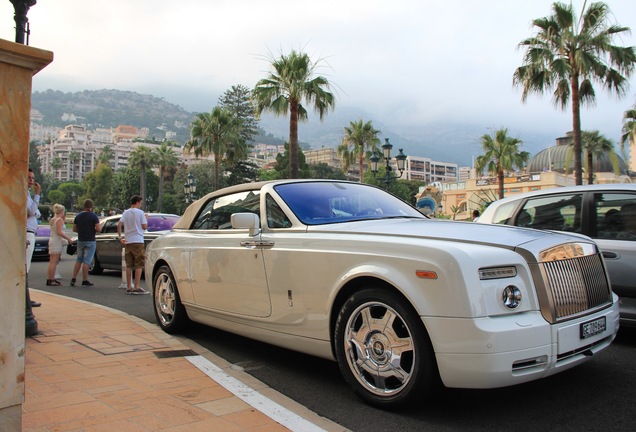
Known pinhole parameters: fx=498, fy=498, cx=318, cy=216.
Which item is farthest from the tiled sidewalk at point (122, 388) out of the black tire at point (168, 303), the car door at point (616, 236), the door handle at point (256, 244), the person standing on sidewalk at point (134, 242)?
the person standing on sidewalk at point (134, 242)

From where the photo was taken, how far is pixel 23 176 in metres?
2.44

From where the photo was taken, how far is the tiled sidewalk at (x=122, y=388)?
9.72 feet

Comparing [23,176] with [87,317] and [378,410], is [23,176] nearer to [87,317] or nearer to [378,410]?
[378,410]

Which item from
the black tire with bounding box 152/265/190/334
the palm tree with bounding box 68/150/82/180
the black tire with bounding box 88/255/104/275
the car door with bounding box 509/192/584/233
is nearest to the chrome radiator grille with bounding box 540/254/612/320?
the car door with bounding box 509/192/584/233

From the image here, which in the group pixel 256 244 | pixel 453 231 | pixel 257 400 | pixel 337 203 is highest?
pixel 337 203

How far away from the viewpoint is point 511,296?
2.90 metres

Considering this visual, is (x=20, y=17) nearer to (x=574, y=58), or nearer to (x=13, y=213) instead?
(x=13, y=213)

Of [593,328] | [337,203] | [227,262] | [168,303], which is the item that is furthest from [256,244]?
[593,328]

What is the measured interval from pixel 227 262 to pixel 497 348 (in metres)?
2.55

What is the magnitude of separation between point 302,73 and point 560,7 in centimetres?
1022

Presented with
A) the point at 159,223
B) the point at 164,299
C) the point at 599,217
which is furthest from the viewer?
the point at 159,223

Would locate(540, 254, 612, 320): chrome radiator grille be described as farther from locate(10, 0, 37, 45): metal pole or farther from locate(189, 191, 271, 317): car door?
locate(10, 0, 37, 45): metal pole

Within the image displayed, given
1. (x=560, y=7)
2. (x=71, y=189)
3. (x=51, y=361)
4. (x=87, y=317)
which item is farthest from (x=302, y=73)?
(x=71, y=189)

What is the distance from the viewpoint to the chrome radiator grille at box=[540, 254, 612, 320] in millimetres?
3061
